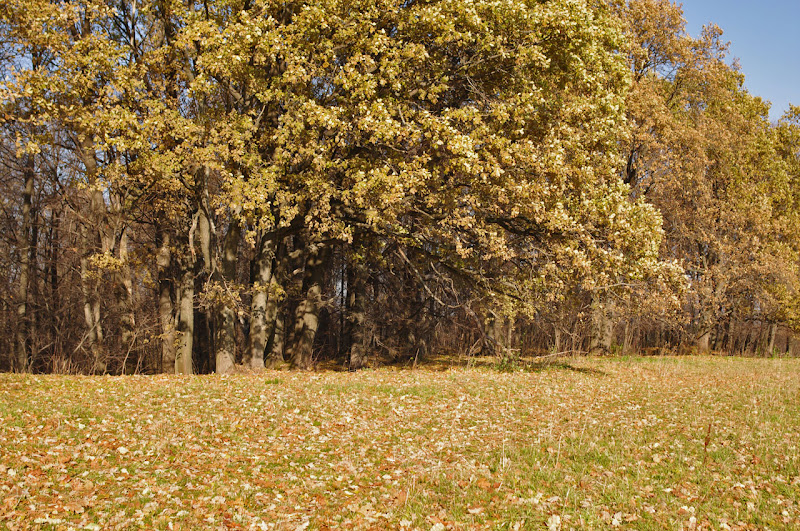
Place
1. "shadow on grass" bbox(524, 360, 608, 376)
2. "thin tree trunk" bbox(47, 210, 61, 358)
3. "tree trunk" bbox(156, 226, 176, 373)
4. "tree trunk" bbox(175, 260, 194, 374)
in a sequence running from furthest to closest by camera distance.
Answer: "thin tree trunk" bbox(47, 210, 61, 358) → "tree trunk" bbox(156, 226, 176, 373) → "shadow on grass" bbox(524, 360, 608, 376) → "tree trunk" bbox(175, 260, 194, 374)

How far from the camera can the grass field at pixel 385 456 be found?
8.12 m

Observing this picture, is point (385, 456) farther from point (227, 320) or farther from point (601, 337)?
point (601, 337)

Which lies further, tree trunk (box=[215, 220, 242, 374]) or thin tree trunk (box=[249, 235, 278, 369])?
thin tree trunk (box=[249, 235, 278, 369])

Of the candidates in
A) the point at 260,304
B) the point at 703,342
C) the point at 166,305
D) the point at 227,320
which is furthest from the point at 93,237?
the point at 703,342

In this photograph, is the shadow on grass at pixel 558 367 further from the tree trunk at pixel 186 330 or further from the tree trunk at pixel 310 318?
the tree trunk at pixel 186 330

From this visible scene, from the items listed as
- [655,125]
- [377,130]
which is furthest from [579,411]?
[655,125]

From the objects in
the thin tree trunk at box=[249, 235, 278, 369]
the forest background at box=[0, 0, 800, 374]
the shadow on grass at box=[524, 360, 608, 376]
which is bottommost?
the shadow on grass at box=[524, 360, 608, 376]

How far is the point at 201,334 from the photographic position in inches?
1168

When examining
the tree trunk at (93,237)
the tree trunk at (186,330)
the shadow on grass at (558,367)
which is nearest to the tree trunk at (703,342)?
the shadow on grass at (558,367)

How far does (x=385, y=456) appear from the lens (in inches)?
435

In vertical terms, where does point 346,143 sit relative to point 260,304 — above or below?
above

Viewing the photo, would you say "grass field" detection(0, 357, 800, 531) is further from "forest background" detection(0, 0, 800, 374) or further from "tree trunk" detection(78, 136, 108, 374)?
"tree trunk" detection(78, 136, 108, 374)

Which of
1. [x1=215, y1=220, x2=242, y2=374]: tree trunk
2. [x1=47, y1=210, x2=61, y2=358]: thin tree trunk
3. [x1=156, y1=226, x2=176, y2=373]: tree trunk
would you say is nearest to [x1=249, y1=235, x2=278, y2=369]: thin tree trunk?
[x1=215, y1=220, x2=242, y2=374]: tree trunk

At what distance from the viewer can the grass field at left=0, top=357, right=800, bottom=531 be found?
8125 millimetres
